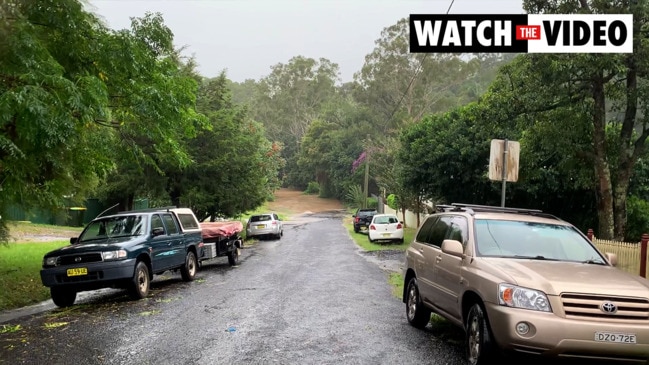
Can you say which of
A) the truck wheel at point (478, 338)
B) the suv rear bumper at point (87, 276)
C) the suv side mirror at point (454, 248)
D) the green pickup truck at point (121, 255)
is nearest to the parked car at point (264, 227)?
the green pickup truck at point (121, 255)

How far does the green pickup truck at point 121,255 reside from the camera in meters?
10.2

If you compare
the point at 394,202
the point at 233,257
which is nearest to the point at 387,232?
the point at 233,257

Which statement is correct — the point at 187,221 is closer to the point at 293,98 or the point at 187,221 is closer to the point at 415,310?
the point at 415,310

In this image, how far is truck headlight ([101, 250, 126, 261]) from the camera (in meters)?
10.4

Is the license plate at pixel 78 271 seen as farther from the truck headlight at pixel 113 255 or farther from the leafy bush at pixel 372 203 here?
the leafy bush at pixel 372 203

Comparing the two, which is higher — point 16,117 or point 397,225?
point 16,117

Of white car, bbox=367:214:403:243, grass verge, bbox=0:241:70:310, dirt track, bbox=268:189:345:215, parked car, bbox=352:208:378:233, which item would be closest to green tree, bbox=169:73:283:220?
white car, bbox=367:214:403:243

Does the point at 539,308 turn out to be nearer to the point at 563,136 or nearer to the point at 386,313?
the point at 386,313

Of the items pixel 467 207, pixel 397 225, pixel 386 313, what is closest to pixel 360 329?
pixel 386 313

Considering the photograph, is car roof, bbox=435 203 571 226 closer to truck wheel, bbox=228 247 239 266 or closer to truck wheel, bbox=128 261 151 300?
truck wheel, bbox=128 261 151 300

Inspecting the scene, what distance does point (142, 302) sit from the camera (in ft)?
34.6

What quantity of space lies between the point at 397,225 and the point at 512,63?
12.4 meters

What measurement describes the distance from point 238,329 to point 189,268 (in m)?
6.67

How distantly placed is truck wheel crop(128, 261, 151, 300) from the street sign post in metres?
7.34
